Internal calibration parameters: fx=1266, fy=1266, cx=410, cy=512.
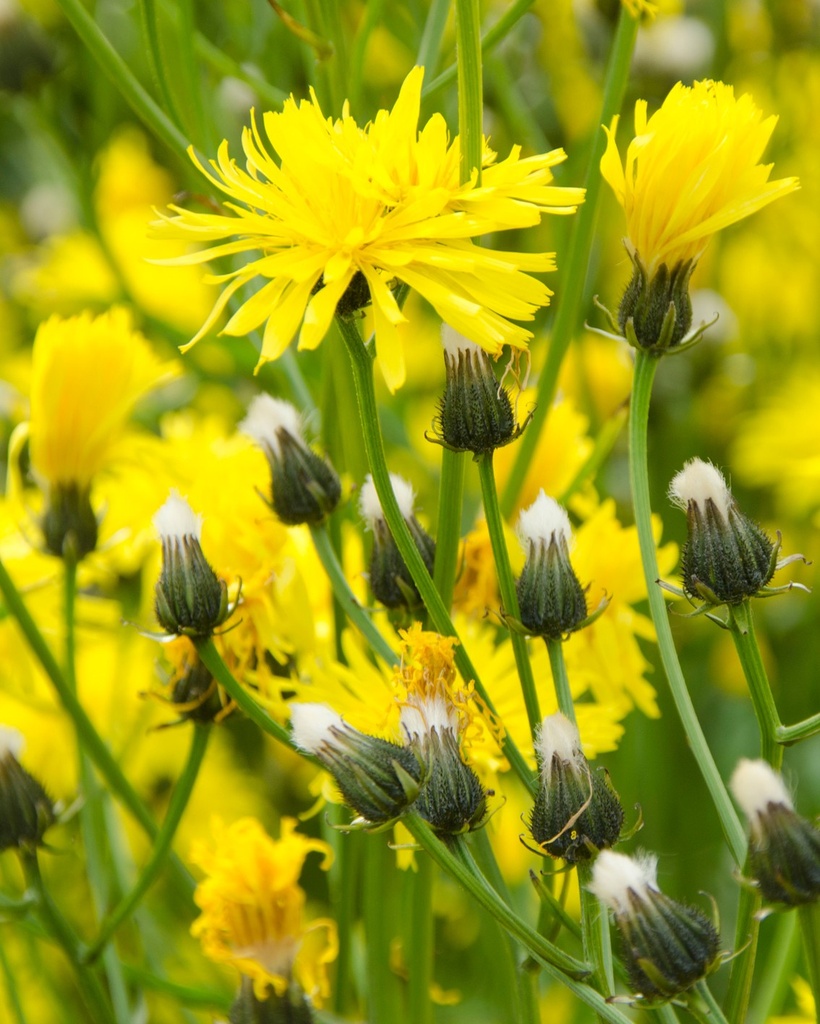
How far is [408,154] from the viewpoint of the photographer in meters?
0.43

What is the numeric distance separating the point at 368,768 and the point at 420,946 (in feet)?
0.50

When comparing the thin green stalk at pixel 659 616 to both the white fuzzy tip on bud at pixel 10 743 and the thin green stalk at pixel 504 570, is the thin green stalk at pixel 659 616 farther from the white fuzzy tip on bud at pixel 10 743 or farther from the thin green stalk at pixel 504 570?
the white fuzzy tip on bud at pixel 10 743

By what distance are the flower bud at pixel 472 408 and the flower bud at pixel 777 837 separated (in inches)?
5.6

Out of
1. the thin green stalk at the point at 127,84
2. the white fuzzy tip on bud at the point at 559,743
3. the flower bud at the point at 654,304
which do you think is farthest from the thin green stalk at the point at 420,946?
the thin green stalk at the point at 127,84

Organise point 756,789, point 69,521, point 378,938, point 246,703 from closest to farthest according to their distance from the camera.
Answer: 1. point 756,789
2. point 246,703
3. point 378,938
4. point 69,521

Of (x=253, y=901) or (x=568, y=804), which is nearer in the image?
(x=568, y=804)

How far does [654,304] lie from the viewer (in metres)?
0.48

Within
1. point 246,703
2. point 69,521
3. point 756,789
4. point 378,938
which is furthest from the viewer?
point 69,521

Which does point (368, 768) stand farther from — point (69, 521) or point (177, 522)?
point (69, 521)

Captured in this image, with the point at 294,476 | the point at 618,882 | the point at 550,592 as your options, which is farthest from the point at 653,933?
the point at 294,476

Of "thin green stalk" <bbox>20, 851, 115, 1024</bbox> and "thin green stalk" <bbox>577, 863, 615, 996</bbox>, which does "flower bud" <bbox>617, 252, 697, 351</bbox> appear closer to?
"thin green stalk" <bbox>577, 863, 615, 996</bbox>

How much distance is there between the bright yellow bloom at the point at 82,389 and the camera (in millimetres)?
670

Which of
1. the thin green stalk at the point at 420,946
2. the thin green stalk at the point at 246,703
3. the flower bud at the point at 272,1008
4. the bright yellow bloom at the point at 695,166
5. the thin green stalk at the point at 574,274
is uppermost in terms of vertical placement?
the thin green stalk at the point at 574,274

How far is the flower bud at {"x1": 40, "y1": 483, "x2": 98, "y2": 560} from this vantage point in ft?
2.21
